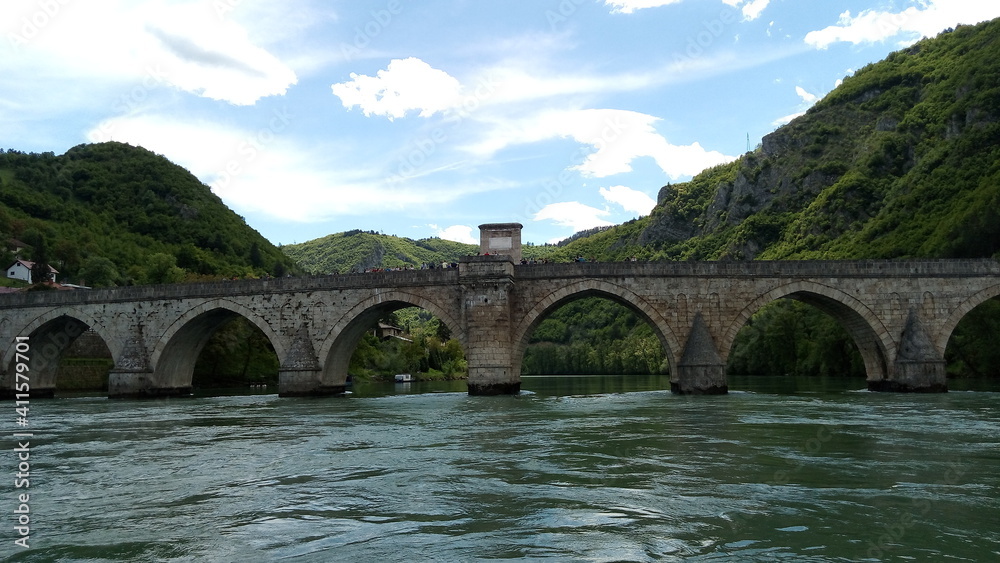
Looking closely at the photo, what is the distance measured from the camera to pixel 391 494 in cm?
1097

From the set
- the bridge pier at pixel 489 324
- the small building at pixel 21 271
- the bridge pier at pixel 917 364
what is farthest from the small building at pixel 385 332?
the bridge pier at pixel 917 364

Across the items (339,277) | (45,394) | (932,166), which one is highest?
(932,166)

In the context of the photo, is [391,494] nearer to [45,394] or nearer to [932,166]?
[45,394]

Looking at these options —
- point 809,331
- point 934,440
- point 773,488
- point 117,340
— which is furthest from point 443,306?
point 809,331

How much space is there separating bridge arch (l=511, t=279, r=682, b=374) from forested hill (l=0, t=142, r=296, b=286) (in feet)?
164

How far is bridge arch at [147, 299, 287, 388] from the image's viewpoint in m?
37.5

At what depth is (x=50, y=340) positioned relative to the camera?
4444 cm

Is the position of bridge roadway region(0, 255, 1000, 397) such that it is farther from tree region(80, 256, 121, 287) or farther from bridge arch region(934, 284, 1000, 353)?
tree region(80, 256, 121, 287)

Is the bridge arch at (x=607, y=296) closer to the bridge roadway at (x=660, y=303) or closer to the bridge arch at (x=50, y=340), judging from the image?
the bridge roadway at (x=660, y=303)

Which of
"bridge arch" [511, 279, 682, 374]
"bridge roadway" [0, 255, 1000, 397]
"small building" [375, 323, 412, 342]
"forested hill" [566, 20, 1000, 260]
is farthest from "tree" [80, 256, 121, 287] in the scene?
"forested hill" [566, 20, 1000, 260]

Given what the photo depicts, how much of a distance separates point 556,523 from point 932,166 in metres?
75.0

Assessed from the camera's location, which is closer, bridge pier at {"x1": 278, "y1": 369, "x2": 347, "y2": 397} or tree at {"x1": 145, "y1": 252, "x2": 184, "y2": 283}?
bridge pier at {"x1": 278, "y1": 369, "x2": 347, "y2": 397}

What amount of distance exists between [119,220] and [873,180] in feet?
313

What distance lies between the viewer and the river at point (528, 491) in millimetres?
8008
